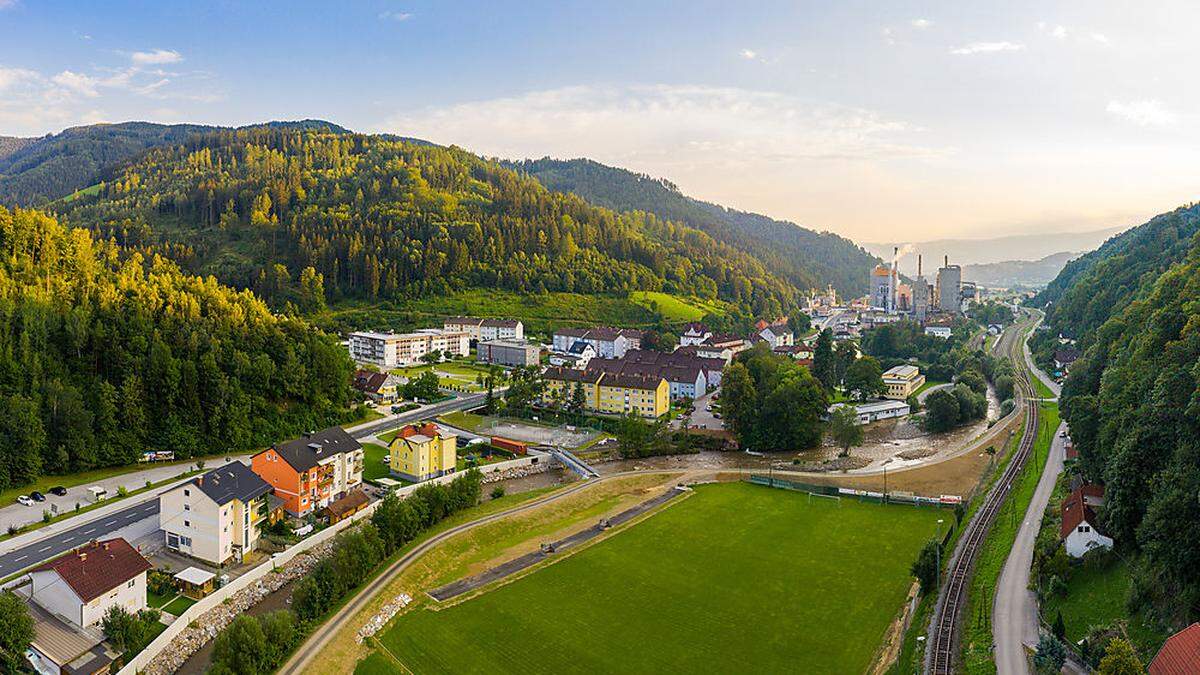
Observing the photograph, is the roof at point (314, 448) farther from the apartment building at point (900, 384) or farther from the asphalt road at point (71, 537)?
the apartment building at point (900, 384)

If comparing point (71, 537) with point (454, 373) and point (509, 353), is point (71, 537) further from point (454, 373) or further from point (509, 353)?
point (509, 353)

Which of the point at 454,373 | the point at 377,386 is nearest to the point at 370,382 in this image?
the point at 377,386

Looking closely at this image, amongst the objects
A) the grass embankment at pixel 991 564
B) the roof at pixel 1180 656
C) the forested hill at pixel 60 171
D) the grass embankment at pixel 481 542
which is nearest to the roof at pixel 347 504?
the grass embankment at pixel 481 542

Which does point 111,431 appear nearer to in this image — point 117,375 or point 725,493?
point 117,375

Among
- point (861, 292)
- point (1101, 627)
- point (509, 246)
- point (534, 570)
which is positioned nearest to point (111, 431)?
point (534, 570)

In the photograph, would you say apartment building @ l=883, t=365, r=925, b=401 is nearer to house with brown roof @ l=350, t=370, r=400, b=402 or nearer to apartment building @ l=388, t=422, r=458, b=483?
apartment building @ l=388, t=422, r=458, b=483

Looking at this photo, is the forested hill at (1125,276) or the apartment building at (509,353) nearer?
the forested hill at (1125,276)
